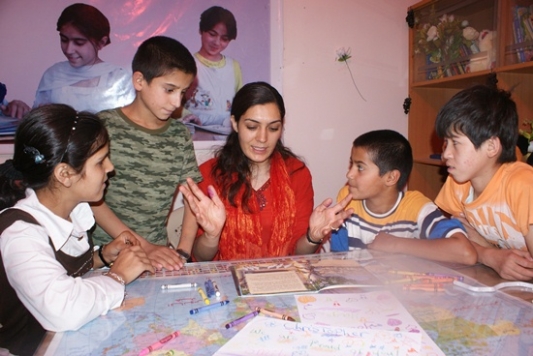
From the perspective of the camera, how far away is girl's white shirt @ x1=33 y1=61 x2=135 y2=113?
7.09ft

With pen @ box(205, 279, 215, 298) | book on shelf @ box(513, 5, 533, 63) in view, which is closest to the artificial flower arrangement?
book on shelf @ box(513, 5, 533, 63)

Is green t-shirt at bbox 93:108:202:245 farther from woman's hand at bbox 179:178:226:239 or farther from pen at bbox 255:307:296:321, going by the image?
pen at bbox 255:307:296:321

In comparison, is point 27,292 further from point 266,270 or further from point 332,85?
point 332,85

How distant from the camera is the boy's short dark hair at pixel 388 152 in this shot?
1582 mm

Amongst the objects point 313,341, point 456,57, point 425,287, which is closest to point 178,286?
point 313,341

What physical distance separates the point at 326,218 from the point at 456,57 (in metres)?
1.54

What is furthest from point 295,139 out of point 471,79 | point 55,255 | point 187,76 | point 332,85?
point 55,255

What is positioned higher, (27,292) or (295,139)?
(295,139)

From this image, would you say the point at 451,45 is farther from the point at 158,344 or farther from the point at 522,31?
the point at 158,344

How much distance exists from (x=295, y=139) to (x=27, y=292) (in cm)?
193

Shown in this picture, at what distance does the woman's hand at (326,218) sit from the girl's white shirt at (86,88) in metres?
1.40

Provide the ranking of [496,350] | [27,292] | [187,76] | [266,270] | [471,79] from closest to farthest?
[496,350] < [27,292] < [266,270] < [187,76] < [471,79]

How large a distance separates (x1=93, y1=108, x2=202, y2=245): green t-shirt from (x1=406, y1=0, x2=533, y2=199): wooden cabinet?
1.63 m

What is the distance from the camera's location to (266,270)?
1091mm
